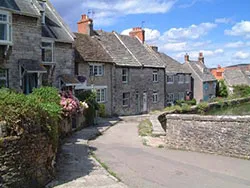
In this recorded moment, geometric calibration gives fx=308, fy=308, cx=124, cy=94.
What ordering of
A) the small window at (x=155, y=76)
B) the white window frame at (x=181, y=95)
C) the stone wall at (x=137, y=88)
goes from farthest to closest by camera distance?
the white window frame at (x=181, y=95), the small window at (x=155, y=76), the stone wall at (x=137, y=88)

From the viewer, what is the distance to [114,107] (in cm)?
3103

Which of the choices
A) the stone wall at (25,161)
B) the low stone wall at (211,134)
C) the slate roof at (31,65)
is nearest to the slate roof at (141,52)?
the slate roof at (31,65)

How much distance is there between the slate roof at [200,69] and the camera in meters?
48.2

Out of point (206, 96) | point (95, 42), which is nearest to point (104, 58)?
point (95, 42)

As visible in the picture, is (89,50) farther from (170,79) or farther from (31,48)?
(170,79)

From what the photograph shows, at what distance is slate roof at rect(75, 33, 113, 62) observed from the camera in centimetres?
2748

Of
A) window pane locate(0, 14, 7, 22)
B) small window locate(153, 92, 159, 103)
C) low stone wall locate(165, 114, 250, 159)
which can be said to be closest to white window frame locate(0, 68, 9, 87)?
window pane locate(0, 14, 7, 22)

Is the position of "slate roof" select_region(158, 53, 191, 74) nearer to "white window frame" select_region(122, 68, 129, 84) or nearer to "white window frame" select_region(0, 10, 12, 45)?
"white window frame" select_region(122, 68, 129, 84)

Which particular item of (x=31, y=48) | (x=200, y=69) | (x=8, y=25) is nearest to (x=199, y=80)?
(x=200, y=69)

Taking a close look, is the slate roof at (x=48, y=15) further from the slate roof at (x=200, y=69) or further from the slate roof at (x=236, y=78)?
the slate roof at (x=236, y=78)

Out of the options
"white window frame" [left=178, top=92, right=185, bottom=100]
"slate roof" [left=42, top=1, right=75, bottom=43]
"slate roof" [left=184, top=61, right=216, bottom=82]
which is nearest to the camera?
"slate roof" [left=42, top=1, right=75, bottom=43]

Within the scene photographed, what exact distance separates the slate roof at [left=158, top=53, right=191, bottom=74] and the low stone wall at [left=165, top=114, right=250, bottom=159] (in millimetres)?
25479

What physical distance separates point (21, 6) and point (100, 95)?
12554 mm

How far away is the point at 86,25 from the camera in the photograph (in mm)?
32250
